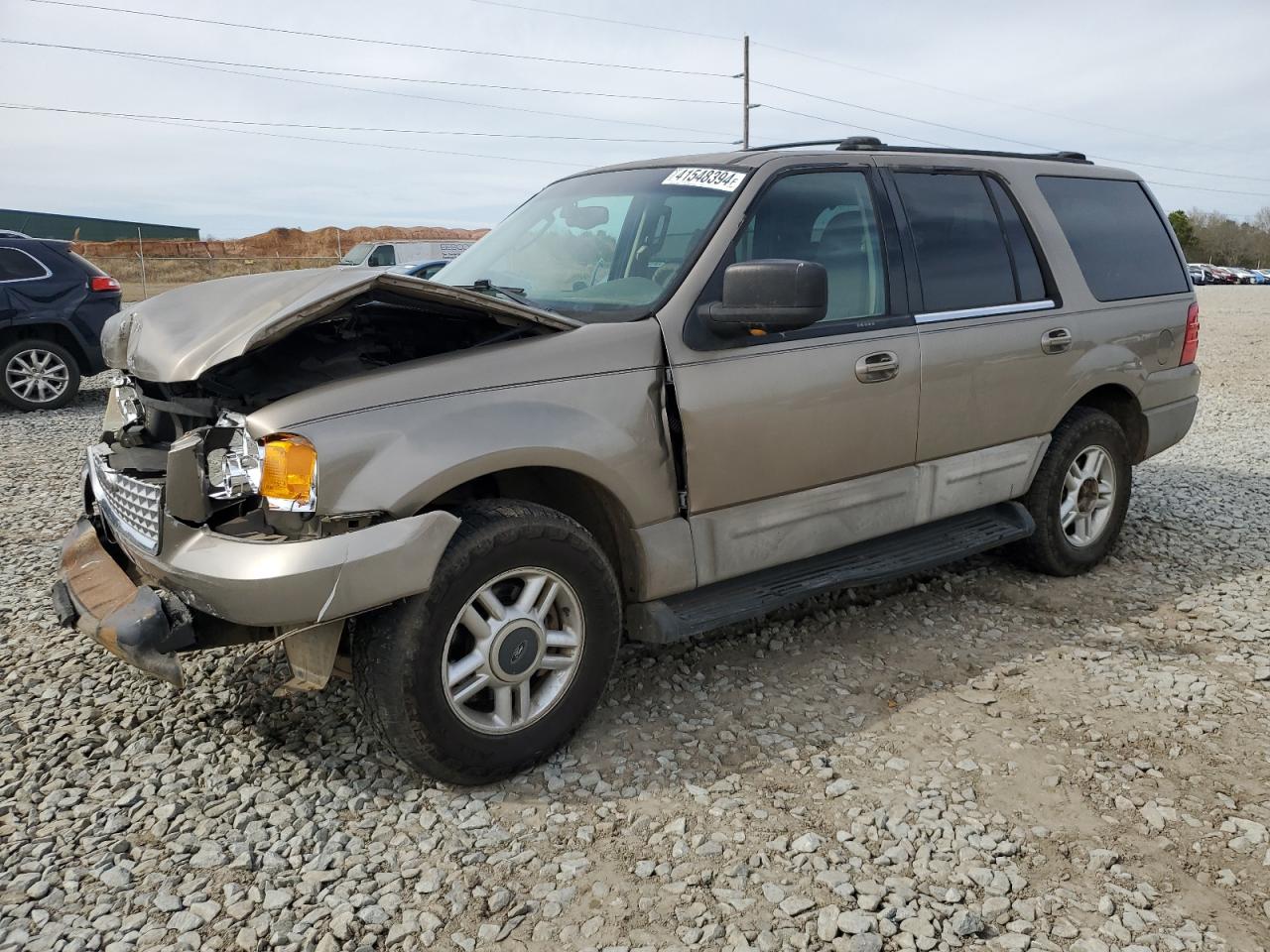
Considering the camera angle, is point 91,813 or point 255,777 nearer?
point 91,813

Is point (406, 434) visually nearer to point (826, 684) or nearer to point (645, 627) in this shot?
point (645, 627)

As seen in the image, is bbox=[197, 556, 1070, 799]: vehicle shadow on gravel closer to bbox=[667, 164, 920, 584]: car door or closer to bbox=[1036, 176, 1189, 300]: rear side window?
bbox=[667, 164, 920, 584]: car door

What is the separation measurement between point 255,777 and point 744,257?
2.42m

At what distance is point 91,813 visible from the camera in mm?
2926

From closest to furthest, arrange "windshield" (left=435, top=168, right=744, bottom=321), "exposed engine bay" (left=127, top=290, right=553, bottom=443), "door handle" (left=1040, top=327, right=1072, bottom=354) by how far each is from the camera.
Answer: "exposed engine bay" (left=127, top=290, right=553, bottom=443) → "windshield" (left=435, top=168, right=744, bottom=321) → "door handle" (left=1040, top=327, right=1072, bottom=354)

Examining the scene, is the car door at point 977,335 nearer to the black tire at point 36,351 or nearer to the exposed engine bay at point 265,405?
the exposed engine bay at point 265,405

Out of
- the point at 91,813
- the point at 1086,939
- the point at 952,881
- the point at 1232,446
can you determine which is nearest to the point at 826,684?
the point at 952,881

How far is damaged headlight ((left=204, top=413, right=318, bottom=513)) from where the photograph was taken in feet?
8.71

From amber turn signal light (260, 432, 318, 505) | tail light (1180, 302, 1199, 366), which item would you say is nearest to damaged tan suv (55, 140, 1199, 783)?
amber turn signal light (260, 432, 318, 505)

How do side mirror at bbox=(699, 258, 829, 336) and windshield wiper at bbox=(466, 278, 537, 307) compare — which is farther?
windshield wiper at bbox=(466, 278, 537, 307)

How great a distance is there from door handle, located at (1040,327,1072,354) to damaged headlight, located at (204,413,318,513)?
10.9ft

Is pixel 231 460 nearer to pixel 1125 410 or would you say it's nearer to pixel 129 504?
pixel 129 504

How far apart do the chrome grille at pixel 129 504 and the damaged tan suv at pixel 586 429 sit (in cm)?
2

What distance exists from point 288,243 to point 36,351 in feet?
157
